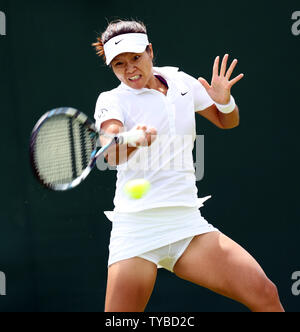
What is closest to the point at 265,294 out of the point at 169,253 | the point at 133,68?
the point at 169,253

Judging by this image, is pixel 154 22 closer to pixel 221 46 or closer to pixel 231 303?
pixel 221 46

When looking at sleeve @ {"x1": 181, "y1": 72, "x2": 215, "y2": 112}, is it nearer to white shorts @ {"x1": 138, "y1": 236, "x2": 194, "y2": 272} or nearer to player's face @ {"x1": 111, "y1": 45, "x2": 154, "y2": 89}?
player's face @ {"x1": 111, "y1": 45, "x2": 154, "y2": 89}

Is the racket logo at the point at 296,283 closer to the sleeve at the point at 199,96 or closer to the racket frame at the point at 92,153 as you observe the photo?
the sleeve at the point at 199,96

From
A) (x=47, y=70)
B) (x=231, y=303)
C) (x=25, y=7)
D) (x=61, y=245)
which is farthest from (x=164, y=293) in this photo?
(x=25, y=7)

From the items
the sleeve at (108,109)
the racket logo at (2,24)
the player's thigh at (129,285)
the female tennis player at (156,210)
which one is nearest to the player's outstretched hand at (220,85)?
the female tennis player at (156,210)

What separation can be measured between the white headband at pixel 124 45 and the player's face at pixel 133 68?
3 centimetres

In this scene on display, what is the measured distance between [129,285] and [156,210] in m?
0.32

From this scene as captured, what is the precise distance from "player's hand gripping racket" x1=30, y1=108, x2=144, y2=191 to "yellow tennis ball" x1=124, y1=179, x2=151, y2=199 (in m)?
0.17

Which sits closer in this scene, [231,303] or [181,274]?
[181,274]

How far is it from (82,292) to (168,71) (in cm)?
175

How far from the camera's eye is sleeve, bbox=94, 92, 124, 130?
272 cm

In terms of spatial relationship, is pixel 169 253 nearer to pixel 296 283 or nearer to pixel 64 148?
pixel 64 148

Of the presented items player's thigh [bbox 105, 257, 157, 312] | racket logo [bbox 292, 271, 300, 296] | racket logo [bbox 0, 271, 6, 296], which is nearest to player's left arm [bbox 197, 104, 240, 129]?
player's thigh [bbox 105, 257, 157, 312]
